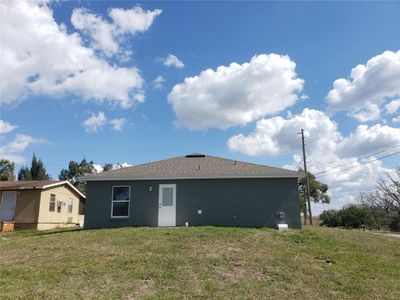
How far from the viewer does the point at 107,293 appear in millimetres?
7723

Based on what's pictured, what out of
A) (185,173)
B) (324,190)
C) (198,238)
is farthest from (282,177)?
(324,190)

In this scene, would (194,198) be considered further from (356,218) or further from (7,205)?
(356,218)

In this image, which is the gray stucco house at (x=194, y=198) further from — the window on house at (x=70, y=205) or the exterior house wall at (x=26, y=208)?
the window on house at (x=70, y=205)

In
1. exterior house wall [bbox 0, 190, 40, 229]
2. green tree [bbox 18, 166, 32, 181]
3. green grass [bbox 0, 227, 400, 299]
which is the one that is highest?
green tree [bbox 18, 166, 32, 181]

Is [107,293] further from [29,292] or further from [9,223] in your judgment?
[9,223]

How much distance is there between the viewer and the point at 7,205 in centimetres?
2391

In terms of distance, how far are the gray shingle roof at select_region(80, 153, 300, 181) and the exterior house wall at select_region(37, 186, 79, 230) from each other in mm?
7749

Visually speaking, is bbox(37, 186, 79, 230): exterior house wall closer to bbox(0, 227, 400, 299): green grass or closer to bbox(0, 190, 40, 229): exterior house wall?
bbox(0, 190, 40, 229): exterior house wall

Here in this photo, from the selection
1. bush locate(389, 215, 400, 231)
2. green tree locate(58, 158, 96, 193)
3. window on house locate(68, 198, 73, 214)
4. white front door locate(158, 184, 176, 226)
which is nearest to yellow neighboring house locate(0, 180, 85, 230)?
window on house locate(68, 198, 73, 214)

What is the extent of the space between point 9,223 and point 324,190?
34.5 m

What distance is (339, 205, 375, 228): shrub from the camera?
103 feet

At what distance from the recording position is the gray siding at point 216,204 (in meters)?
17.0

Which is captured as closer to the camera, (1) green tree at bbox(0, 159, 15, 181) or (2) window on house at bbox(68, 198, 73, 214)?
(2) window on house at bbox(68, 198, 73, 214)

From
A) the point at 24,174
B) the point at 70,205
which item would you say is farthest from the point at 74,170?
the point at 70,205
